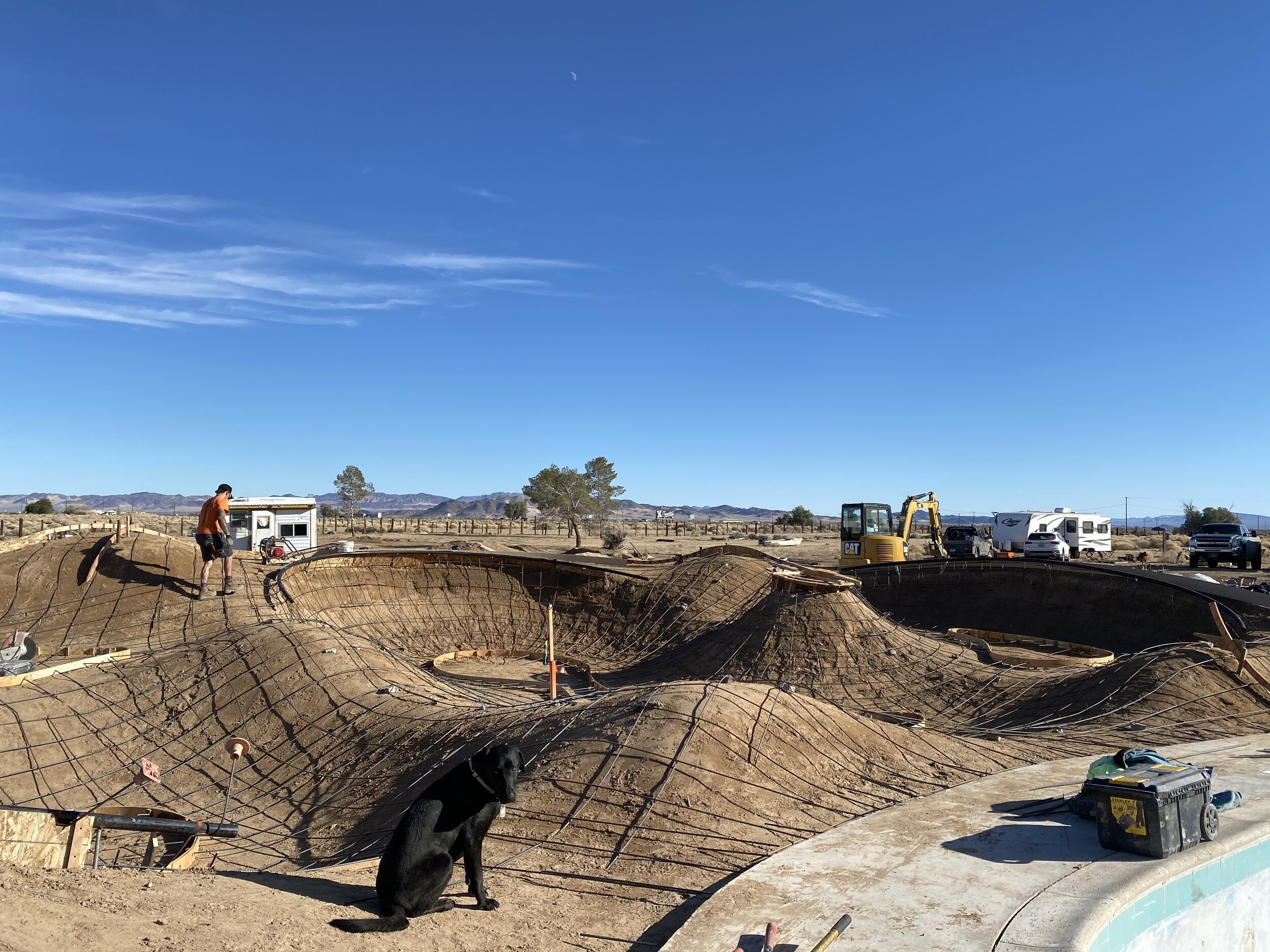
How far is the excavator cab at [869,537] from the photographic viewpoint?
84.3ft

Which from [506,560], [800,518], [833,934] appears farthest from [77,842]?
[800,518]

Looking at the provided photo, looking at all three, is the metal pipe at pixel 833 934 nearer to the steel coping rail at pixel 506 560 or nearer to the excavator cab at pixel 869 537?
the steel coping rail at pixel 506 560

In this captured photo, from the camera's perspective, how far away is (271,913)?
4559mm

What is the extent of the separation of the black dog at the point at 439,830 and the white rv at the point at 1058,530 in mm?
34948

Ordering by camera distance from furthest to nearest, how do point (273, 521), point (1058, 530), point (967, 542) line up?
point (1058, 530) → point (967, 542) → point (273, 521)

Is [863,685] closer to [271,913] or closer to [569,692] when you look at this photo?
[569,692]

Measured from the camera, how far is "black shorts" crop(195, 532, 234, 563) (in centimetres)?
1509

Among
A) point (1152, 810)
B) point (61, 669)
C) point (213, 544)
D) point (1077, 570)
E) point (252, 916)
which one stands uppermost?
point (213, 544)

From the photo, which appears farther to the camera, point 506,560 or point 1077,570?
point 506,560

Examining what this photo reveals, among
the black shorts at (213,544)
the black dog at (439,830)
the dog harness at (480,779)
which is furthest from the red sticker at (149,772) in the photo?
the black shorts at (213,544)

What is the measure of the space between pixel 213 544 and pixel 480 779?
1250cm

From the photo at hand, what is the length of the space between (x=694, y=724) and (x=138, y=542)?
1462 centimetres

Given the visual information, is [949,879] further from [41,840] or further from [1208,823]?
[41,840]

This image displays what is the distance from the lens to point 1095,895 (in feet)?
17.1
